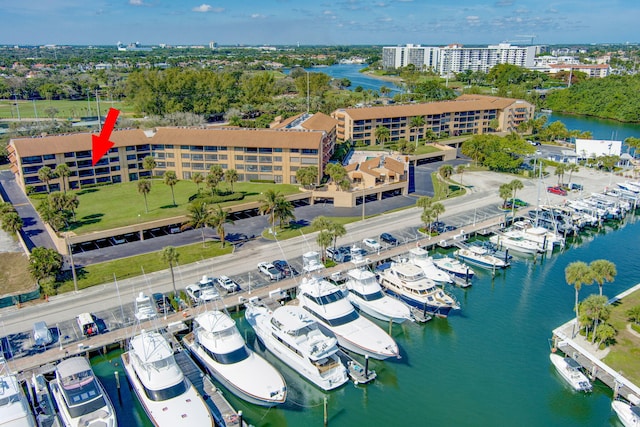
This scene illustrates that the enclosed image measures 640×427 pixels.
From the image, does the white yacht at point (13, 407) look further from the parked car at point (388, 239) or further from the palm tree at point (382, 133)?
the palm tree at point (382, 133)

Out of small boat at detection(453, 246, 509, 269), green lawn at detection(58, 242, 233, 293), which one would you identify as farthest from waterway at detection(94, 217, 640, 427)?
green lawn at detection(58, 242, 233, 293)

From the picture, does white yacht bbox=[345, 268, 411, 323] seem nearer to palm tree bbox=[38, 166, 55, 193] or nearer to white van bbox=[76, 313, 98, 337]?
white van bbox=[76, 313, 98, 337]

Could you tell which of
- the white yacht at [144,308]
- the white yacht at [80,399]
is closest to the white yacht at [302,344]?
the white yacht at [144,308]

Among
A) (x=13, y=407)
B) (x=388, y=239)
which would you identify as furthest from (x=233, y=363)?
(x=388, y=239)

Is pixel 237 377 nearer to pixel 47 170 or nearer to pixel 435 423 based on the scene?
pixel 435 423

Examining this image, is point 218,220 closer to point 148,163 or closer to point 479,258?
point 479,258
